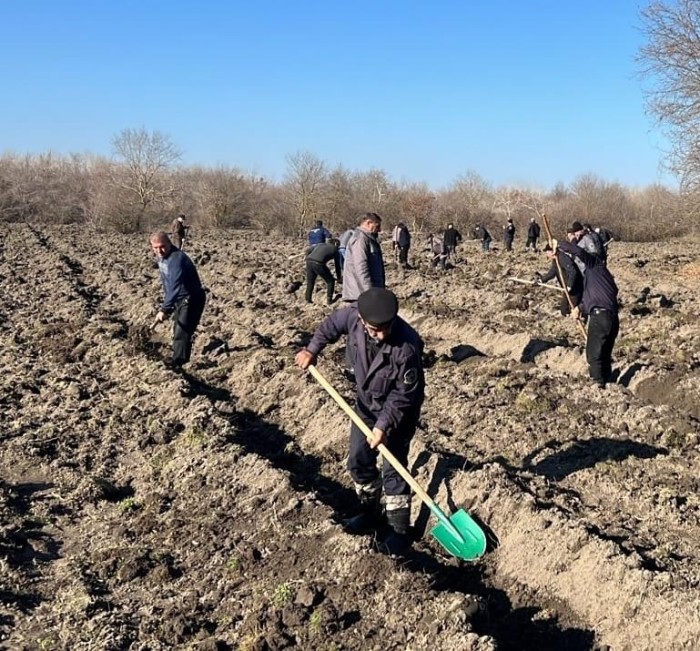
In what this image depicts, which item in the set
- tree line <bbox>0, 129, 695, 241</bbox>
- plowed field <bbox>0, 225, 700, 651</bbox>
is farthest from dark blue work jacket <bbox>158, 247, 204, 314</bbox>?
A: tree line <bbox>0, 129, 695, 241</bbox>

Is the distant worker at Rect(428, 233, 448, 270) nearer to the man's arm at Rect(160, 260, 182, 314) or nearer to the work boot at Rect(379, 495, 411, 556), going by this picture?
the man's arm at Rect(160, 260, 182, 314)

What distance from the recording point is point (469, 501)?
17.4 feet

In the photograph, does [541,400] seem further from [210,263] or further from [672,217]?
[672,217]

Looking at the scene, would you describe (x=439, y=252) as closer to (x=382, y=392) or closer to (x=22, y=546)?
(x=382, y=392)

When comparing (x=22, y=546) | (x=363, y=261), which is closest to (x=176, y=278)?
(x=363, y=261)

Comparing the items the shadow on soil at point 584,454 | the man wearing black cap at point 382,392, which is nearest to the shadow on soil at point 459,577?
the man wearing black cap at point 382,392

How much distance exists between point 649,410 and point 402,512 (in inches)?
132

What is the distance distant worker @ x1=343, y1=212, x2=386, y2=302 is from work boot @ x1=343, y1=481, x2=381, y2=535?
272cm

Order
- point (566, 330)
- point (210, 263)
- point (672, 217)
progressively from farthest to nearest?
point (672, 217) → point (210, 263) → point (566, 330)

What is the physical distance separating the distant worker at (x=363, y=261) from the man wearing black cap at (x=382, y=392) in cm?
239

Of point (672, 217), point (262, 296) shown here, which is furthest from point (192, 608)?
point (672, 217)

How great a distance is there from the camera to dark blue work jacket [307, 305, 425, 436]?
4.61 m

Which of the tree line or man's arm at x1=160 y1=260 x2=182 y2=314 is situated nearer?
man's arm at x1=160 y1=260 x2=182 y2=314

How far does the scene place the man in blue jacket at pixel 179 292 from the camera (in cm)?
871
